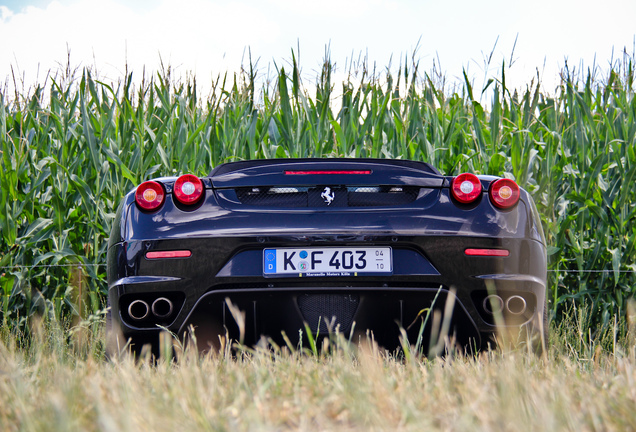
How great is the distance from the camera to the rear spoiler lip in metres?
2.82

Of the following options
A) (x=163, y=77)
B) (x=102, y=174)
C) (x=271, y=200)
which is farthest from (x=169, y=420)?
(x=163, y=77)

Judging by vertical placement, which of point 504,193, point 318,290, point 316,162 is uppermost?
point 316,162

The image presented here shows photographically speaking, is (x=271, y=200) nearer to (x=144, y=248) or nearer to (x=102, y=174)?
(x=144, y=248)

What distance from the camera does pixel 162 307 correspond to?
272 cm

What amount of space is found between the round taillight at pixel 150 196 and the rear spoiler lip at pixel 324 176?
0.25 m

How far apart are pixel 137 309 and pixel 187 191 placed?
569 millimetres

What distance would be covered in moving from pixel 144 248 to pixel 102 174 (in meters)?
2.62

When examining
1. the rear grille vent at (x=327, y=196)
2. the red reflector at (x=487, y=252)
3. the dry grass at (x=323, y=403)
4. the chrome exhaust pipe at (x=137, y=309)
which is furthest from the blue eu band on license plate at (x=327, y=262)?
the dry grass at (x=323, y=403)

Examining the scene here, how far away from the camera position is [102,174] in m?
5.08

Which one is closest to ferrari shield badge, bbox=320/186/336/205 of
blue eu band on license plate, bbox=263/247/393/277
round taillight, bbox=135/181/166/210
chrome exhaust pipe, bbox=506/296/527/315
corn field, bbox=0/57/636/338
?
blue eu band on license plate, bbox=263/247/393/277

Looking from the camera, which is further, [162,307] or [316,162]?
[316,162]

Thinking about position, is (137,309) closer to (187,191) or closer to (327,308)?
(187,191)

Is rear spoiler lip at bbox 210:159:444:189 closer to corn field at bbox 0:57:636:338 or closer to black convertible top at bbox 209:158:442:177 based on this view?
black convertible top at bbox 209:158:442:177

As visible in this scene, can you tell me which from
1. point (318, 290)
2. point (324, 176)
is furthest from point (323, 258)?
point (324, 176)
